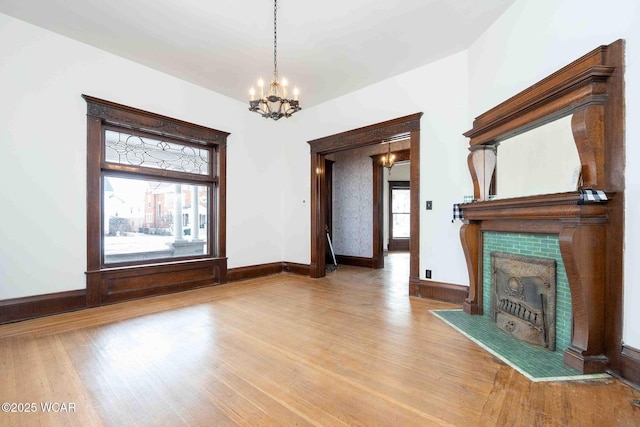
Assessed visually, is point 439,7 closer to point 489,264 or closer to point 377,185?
point 489,264

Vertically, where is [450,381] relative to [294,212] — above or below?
→ below

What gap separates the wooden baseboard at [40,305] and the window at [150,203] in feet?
0.48

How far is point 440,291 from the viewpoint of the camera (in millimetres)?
3914

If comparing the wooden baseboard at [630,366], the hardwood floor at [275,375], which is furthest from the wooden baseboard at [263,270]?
the wooden baseboard at [630,366]

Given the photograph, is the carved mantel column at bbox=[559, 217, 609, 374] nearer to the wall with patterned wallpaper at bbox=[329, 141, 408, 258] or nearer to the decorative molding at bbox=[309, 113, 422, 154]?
the decorative molding at bbox=[309, 113, 422, 154]

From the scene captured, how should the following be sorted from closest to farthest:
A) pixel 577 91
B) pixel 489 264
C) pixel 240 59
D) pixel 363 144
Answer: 1. pixel 577 91
2. pixel 489 264
3. pixel 240 59
4. pixel 363 144

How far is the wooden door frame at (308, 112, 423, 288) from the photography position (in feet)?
13.7

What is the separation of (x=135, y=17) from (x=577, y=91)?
4.31 meters

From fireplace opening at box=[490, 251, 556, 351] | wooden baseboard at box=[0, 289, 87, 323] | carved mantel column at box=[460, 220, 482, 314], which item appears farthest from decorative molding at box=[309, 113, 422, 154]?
wooden baseboard at box=[0, 289, 87, 323]

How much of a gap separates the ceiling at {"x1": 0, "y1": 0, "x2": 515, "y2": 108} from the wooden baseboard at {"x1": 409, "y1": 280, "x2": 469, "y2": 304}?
10.5ft

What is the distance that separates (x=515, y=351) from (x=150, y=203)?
16.3ft

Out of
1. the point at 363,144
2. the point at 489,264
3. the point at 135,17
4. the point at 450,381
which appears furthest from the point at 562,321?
the point at 135,17

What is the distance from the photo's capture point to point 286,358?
7.57 ft

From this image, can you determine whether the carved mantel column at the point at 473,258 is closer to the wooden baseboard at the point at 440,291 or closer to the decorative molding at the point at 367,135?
the wooden baseboard at the point at 440,291
